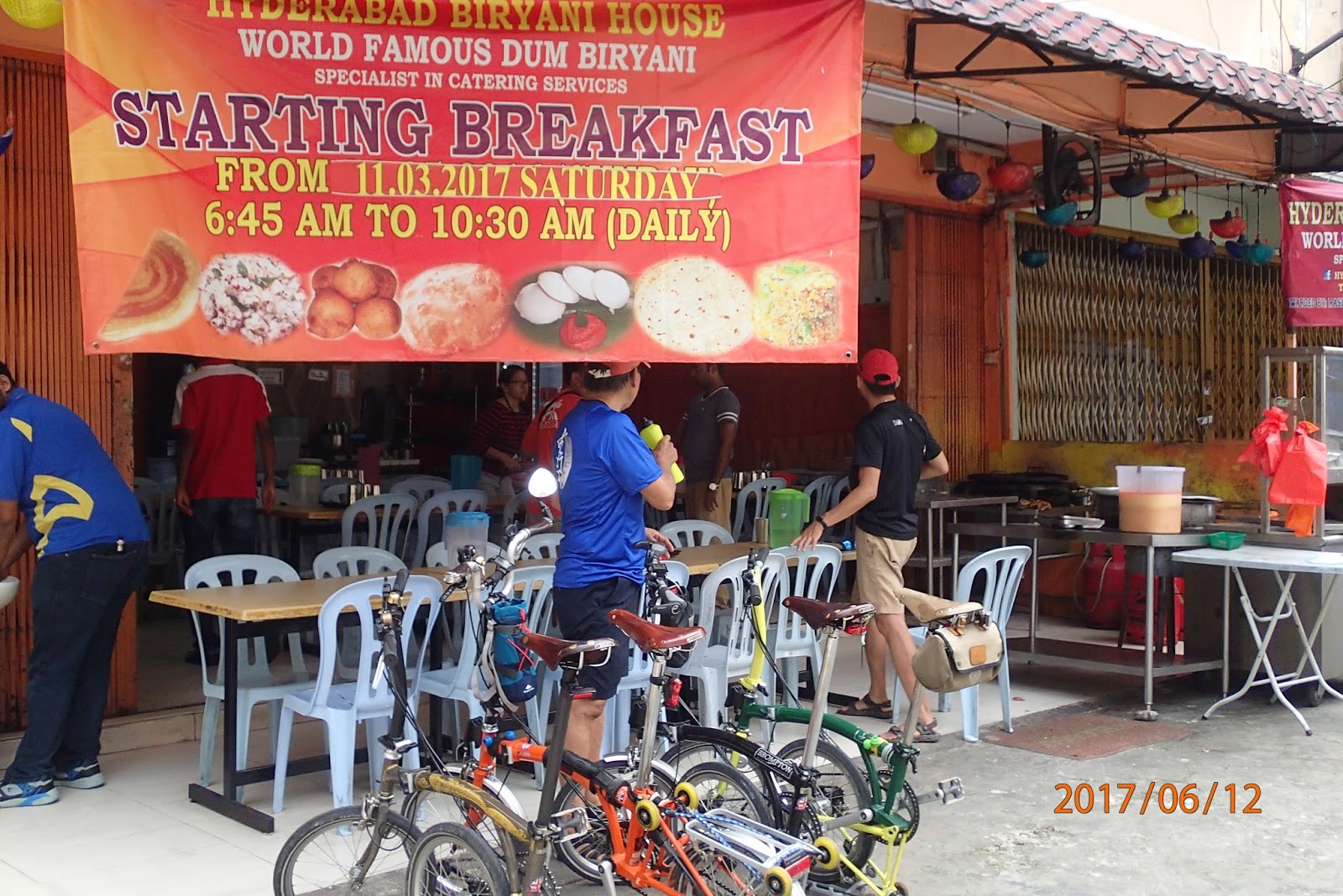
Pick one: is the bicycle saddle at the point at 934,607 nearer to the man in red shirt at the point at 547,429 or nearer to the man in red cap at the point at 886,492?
the man in red cap at the point at 886,492

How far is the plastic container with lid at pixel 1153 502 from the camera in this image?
24.2 ft

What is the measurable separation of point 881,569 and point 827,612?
2548 mm

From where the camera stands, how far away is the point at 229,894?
4.53 metres

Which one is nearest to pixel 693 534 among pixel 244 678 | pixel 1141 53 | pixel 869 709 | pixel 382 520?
pixel 869 709

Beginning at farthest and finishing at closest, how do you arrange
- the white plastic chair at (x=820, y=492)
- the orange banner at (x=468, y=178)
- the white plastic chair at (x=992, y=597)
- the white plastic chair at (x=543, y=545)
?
the white plastic chair at (x=820, y=492)
the white plastic chair at (x=543, y=545)
the white plastic chair at (x=992, y=597)
the orange banner at (x=468, y=178)

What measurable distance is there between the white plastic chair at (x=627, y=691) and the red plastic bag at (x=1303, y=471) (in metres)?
3.58

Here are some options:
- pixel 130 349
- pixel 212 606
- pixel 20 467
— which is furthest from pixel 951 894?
pixel 20 467

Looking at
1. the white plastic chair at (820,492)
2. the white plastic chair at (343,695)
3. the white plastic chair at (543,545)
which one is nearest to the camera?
the white plastic chair at (343,695)

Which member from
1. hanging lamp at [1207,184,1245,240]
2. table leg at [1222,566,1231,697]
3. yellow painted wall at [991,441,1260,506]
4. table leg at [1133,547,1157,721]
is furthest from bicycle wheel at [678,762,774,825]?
hanging lamp at [1207,184,1245,240]

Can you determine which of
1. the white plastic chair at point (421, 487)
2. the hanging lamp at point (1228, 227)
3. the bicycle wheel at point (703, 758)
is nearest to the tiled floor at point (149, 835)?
the bicycle wheel at point (703, 758)

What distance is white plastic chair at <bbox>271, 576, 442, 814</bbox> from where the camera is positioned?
511 cm

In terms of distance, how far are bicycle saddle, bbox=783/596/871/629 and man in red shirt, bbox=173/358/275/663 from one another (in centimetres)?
457

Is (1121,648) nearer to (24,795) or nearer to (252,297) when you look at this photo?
(252,297)

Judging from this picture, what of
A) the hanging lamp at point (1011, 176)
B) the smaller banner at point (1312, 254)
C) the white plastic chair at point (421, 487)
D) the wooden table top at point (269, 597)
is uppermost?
the hanging lamp at point (1011, 176)
